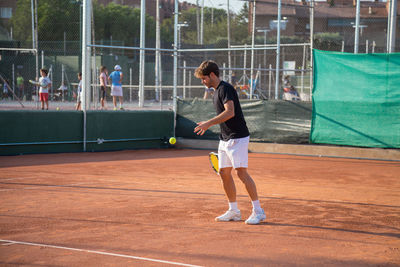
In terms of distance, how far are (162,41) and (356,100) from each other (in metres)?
36.3

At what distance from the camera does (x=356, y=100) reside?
12.3 metres

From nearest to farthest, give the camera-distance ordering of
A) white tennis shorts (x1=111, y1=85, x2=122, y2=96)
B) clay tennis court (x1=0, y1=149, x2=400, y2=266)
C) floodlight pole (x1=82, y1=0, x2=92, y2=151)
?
clay tennis court (x1=0, y1=149, x2=400, y2=266) < floodlight pole (x1=82, y1=0, x2=92, y2=151) < white tennis shorts (x1=111, y1=85, x2=122, y2=96)

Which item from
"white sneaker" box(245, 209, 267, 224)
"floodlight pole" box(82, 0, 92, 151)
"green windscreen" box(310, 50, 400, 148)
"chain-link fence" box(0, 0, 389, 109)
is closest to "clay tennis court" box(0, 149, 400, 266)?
"white sneaker" box(245, 209, 267, 224)

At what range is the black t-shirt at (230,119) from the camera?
5.87 m

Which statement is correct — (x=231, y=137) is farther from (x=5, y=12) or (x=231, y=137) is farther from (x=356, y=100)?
(x=5, y=12)

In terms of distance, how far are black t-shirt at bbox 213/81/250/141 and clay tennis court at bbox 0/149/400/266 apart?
106 centimetres

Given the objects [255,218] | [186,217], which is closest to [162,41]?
[186,217]

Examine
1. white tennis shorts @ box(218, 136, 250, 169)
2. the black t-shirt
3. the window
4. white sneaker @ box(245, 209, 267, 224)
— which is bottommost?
white sneaker @ box(245, 209, 267, 224)

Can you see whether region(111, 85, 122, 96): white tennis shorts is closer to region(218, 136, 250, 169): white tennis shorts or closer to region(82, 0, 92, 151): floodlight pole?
region(82, 0, 92, 151): floodlight pole

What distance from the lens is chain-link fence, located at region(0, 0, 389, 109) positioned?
27734 mm

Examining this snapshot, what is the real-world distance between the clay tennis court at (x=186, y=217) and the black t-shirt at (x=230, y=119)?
1059mm

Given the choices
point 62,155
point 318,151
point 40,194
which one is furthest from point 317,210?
point 62,155

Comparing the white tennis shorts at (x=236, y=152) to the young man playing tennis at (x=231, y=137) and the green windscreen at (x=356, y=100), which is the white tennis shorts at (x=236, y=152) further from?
the green windscreen at (x=356, y=100)

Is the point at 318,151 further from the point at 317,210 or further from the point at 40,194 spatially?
the point at 40,194
